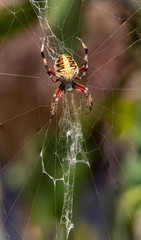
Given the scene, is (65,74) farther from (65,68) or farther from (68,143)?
(68,143)

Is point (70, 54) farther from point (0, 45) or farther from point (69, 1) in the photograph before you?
point (0, 45)

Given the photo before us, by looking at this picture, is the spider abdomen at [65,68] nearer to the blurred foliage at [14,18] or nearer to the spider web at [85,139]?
the spider web at [85,139]

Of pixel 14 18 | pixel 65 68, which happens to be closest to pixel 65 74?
pixel 65 68

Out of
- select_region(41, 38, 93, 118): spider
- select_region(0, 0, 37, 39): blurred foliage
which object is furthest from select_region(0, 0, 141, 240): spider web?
select_region(41, 38, 93, 118): spider

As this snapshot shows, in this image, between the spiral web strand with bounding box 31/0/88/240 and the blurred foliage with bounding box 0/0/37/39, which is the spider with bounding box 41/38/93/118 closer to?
the spiral web strand with bounding box 31/0/88/240

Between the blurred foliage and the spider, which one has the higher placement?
the blurred foliage

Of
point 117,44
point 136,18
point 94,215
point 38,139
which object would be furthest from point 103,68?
point 94,215
